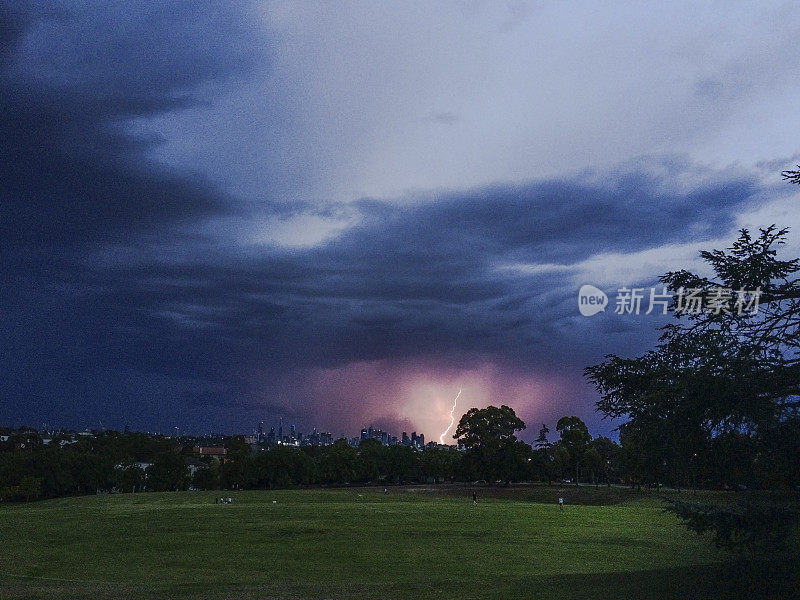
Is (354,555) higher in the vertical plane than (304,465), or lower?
higher

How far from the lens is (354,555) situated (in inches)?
1243

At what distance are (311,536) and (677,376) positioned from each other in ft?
84.4

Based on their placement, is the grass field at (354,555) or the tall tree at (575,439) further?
the tall tree at (575,439)

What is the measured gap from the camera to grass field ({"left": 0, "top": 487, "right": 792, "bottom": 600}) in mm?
22547

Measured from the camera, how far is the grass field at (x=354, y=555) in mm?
22547

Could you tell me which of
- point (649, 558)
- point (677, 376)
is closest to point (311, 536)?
point (649, 558)

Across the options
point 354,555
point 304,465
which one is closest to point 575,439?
point 304,465

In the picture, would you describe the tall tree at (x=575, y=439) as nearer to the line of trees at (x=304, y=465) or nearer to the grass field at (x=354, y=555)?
the line of trees at (x=304, y=465)

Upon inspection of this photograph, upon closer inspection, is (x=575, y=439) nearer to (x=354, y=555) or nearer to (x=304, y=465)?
(x=304, y=465)

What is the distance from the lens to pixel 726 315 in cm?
2253

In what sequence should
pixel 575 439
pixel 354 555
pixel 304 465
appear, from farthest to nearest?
pixel 304 465
pixel 575 439
pixel 354 555

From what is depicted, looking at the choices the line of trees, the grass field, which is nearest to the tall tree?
the line of trees

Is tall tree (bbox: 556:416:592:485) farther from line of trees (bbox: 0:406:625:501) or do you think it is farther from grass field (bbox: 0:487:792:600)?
grass field (bbox: 0:487:792:600)

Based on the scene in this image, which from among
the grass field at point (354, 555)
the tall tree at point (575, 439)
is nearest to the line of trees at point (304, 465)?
the tall tree at point (575, 439)
